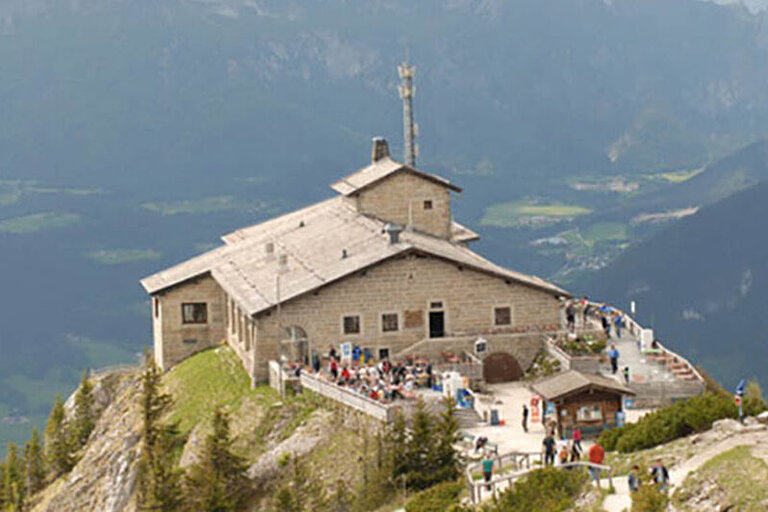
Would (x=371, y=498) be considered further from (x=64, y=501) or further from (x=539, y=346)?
(x=64, y=501)

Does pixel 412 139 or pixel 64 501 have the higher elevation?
pixel 412 139

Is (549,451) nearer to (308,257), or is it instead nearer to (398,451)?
(398,451)

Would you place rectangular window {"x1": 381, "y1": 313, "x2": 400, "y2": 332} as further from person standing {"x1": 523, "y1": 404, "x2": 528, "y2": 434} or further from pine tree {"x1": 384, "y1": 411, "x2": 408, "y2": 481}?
pine tree {"x1": 384, "y1": 411, "x2": 408, "y2": 481}

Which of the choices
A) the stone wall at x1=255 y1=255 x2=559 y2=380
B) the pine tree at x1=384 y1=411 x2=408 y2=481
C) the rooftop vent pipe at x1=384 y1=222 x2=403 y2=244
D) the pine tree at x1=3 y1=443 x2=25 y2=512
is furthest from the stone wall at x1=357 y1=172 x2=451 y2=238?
the pine tree at x1=384 y1=411 x2=408 y2=481

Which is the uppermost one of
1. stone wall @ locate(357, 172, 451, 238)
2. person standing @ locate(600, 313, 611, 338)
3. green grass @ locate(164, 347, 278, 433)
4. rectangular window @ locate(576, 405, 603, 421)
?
stone wall @ locate(357, 172, 451, 238)

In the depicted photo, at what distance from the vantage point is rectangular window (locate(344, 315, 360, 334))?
76.1 metres

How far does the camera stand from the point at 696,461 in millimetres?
49312

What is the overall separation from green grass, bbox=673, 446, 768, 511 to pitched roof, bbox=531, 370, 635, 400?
12270 mm

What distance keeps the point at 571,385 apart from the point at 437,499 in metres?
10.3

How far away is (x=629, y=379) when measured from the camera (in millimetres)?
68750

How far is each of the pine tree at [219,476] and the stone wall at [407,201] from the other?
3085cm

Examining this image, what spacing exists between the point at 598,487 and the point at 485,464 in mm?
4490

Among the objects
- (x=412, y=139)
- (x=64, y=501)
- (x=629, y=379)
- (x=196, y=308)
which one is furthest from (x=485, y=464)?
(x=412, y=139)

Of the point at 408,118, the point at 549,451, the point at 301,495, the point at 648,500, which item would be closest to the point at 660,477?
the point at 648,500
